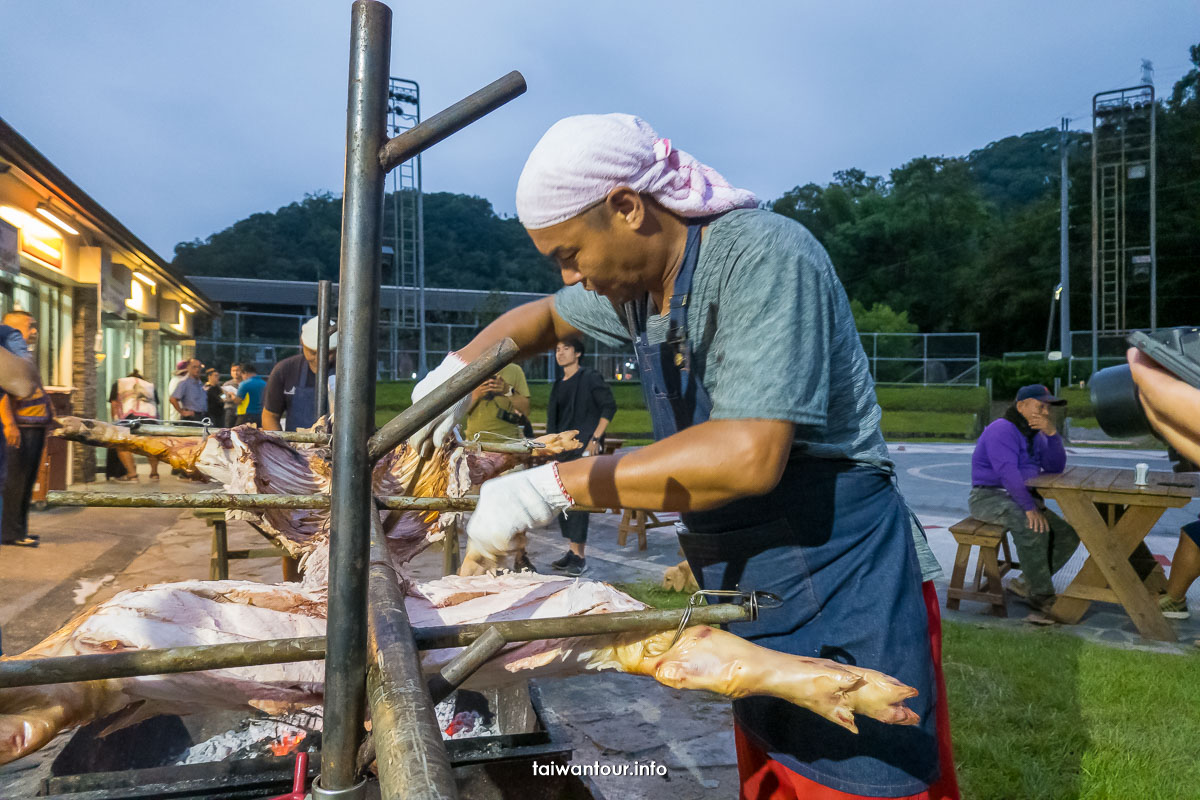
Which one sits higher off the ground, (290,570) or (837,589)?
(837,589)

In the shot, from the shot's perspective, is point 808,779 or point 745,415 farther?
point 808,779

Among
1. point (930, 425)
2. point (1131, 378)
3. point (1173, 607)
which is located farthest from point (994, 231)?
point (1131, 378)

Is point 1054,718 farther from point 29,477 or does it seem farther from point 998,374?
point 998,374

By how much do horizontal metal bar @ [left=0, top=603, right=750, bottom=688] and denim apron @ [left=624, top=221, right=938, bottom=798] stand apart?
1.01 ft

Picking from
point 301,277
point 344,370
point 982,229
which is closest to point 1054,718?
point 344,370

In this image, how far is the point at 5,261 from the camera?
24.5ft

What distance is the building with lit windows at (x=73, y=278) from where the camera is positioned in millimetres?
7484

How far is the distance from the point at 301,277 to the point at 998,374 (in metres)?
35.1

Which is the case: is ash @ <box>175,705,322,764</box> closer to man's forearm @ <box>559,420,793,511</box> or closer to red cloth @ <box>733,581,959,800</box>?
red cloth @ <box>733,581,959,800</box>

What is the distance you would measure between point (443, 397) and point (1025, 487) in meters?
5.30

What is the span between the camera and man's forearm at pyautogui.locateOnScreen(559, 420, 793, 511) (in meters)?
1.21

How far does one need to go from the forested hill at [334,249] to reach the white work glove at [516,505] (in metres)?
42.1

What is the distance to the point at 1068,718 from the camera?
3385mm

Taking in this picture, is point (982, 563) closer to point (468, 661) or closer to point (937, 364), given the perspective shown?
point (468, 661)
